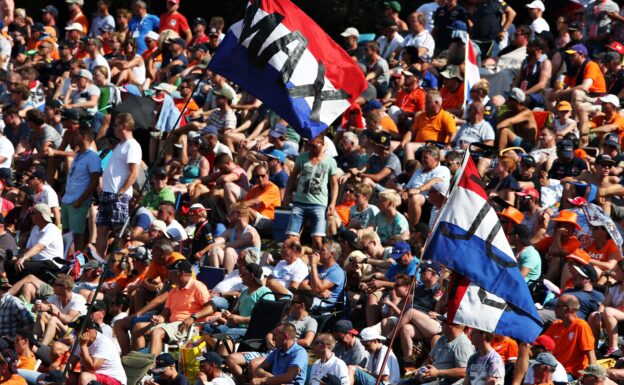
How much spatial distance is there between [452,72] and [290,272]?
17.6 feet

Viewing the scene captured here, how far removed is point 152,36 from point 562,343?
12309mm

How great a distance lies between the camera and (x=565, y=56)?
20094 mm

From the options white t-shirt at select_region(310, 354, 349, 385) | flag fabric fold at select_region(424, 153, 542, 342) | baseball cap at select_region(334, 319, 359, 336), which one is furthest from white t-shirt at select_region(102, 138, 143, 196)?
flag fabric fold at select_region(424, 153, 542, 342)

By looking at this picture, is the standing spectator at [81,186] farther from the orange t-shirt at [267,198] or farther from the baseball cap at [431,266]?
the baseball cap at [431,266]

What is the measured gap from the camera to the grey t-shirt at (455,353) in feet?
42.9

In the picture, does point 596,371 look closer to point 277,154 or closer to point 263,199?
point 263,199

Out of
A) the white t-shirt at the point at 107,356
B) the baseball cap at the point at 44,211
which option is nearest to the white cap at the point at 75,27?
the baseball cap at the point at 44,211

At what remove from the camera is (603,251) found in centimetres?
1483

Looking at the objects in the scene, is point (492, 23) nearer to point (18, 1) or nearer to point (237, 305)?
point (237, 305)

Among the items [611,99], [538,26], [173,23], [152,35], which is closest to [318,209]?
[611,99]

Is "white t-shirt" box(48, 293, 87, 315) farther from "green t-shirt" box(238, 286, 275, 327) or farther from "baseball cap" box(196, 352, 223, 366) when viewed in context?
"baseball cap" box(196, 352, 223, 366)

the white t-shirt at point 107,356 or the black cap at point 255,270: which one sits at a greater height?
the black cap at point 255,270

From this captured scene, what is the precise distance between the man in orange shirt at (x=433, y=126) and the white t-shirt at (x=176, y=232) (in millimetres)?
2916

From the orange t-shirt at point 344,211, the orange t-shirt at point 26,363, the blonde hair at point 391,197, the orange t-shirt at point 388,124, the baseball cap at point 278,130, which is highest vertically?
the blonde hair at point 391,197
